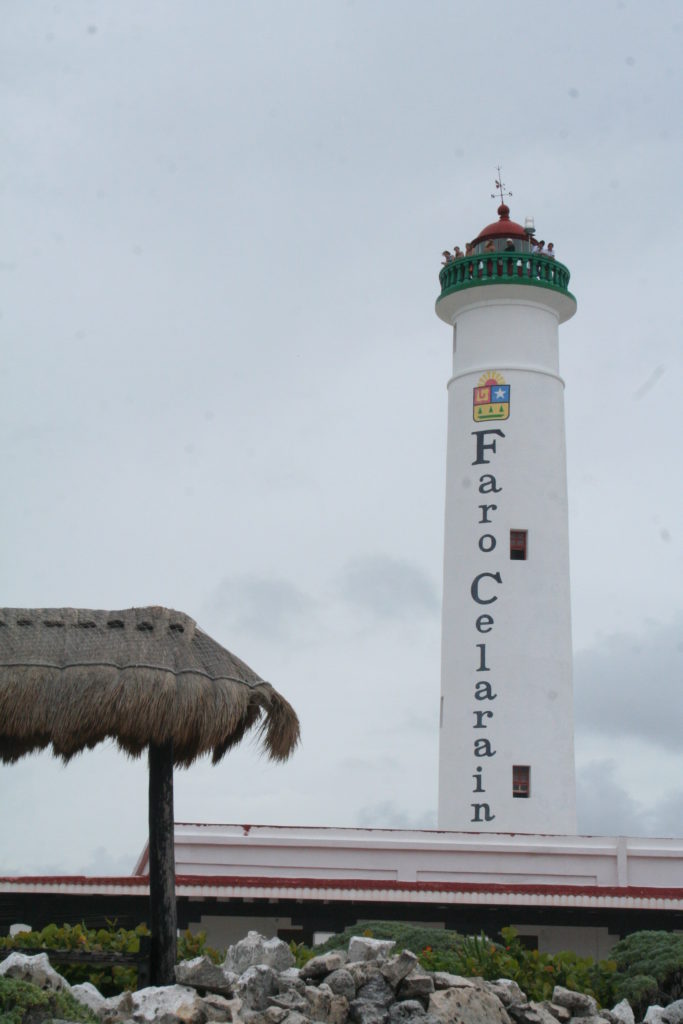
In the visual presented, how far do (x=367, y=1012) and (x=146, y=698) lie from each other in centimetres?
360

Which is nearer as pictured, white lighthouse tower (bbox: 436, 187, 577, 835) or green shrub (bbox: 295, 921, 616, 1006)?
green shrub (bbox: 295, 921, 616, 1006)

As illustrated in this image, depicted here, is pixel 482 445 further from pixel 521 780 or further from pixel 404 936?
pixel 404 936

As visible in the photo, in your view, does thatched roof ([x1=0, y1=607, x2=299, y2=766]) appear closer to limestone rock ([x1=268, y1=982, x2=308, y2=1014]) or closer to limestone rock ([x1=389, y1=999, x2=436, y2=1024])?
limestone rock ([x1=268, y1=982, x2=308, y2=1014])

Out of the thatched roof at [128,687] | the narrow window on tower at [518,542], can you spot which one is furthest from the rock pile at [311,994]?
the narrow window on tower at [518,542]

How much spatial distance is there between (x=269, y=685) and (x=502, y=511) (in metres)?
16.6

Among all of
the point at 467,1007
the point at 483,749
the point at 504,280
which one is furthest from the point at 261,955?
the point at 504,280

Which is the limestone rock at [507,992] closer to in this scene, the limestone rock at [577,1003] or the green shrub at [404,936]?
the limestone rock at [577,1003]

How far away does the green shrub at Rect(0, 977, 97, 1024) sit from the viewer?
14.3 meters

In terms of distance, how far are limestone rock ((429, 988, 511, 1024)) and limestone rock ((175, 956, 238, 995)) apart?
199cm

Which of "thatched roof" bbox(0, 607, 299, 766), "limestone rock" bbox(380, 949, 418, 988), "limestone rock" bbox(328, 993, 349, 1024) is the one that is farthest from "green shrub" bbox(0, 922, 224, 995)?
"limestone rock" bbox(380, 949, 418, 988)

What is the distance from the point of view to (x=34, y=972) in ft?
49.0

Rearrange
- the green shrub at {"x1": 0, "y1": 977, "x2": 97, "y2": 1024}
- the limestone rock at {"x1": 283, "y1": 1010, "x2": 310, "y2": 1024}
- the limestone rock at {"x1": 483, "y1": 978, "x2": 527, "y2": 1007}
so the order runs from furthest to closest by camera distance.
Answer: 1. the limestone rock at {"x1": 483, "y1": 978, "x2": 527, "y2": 1007}
2. the limestone rock at {"x1": 283, "y1": 1010, "x2": 310, "y2": 1024}
3. the green shrub at {"x1": 0, "y1": 977, "x2": 97, "y2": 1024}

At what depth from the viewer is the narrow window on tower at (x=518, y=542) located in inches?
1278

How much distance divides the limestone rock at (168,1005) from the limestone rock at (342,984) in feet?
4.34
